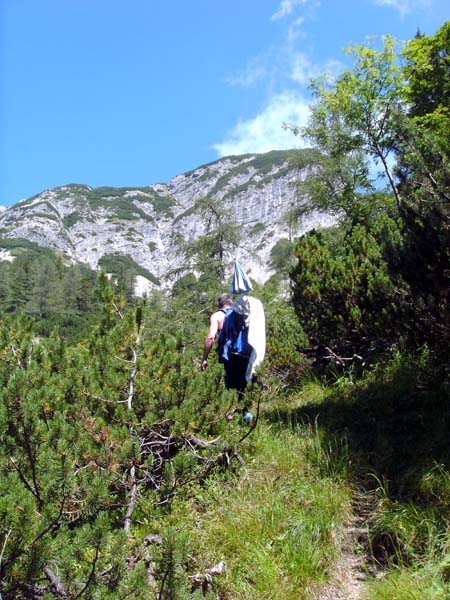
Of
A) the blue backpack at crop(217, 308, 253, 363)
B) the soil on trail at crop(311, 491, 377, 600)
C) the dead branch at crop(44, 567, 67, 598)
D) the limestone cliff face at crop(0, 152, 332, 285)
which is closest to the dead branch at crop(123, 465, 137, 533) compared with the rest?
the dead branch at crop(44, 567, 67, 598)

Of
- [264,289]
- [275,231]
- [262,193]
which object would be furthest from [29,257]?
[264,289]

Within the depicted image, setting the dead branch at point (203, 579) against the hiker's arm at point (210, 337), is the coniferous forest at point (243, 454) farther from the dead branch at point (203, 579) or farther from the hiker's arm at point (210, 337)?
the hiker's arm at point (210, 337)

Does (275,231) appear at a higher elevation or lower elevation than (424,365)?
higher

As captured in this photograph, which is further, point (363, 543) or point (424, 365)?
point (424, 365)

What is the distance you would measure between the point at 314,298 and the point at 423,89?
10.8m

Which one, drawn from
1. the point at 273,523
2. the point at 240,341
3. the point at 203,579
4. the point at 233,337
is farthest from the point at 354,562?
the point at 233,337

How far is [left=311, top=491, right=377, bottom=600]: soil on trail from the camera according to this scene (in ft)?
8.13

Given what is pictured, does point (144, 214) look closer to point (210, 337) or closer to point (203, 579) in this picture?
point (210, 337)

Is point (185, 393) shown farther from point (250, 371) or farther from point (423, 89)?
point (423, 89)

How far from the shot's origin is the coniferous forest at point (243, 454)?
6.68ft

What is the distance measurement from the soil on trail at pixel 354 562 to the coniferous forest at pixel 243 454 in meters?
0.01

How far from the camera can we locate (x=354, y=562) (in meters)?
2.72

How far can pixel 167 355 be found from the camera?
3.53m

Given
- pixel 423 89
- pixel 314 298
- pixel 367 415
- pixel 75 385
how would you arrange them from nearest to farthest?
1. pixel 75 385
2. pixel 367 415
3. pixel 314 298
4. pixel 423 89
